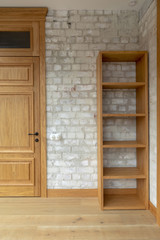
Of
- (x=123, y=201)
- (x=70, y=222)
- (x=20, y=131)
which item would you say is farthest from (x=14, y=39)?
(x=123, y=201)

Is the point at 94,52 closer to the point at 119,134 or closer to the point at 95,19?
the point at 95,19

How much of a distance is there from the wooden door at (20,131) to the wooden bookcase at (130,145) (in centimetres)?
104

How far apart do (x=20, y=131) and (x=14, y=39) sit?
1.47 m

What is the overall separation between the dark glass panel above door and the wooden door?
25cm

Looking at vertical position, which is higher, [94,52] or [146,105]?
[94,52]

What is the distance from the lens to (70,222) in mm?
2453

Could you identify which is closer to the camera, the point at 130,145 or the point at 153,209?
the point at 153,209

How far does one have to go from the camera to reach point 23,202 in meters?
3.03

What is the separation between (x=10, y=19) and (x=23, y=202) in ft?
9.25

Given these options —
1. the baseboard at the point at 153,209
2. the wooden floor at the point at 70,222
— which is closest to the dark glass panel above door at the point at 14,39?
the wooden floor at the point at 70,222

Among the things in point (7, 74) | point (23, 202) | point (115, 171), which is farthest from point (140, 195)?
point (7, 74)

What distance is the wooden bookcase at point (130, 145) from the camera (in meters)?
2.76

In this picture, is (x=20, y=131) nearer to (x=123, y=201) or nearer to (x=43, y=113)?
(x=43, y=113)

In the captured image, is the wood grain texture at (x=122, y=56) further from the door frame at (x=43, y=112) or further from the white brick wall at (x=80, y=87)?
the door frame at (x=43, y=112)
